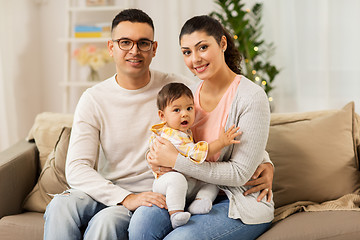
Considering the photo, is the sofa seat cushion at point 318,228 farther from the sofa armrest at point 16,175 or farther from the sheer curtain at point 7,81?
the sheer curtain at point 7,81

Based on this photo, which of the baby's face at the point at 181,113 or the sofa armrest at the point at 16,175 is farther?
the sofa armrest at the point at 16,175

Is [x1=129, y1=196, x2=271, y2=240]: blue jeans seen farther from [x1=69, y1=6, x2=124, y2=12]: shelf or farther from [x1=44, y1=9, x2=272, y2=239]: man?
[x1=69, y1=6, x2=124, y2=12]: shelf

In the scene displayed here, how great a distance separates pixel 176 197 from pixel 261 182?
1.23ft

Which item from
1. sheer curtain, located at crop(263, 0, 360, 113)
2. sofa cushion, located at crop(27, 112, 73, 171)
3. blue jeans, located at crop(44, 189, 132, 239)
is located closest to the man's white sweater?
blue jeans, located at crop(44, 189, 132, 239)

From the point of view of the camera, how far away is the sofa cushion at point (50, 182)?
2174 millimetres

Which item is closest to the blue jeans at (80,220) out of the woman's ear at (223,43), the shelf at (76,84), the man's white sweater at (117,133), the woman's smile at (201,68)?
the man's white sweater at (117,133)

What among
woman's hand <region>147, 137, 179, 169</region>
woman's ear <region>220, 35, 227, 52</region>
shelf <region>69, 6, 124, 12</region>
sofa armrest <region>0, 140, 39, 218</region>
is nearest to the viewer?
woman's hand <region>147, 137, 179, 169</region>

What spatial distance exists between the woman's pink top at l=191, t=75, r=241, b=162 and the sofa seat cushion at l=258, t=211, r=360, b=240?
1.25 feet

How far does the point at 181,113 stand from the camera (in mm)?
1725

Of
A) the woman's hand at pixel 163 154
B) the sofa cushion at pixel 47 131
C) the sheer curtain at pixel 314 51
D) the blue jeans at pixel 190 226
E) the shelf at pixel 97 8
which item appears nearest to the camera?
the blue jeans at pixel 190 226

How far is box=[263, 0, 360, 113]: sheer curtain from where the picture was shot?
11.0 ft

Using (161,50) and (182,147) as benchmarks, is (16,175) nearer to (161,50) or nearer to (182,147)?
(182,147)

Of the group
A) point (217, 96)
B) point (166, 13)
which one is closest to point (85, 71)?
point (166, 13)

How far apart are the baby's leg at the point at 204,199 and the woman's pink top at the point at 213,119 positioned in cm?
11
